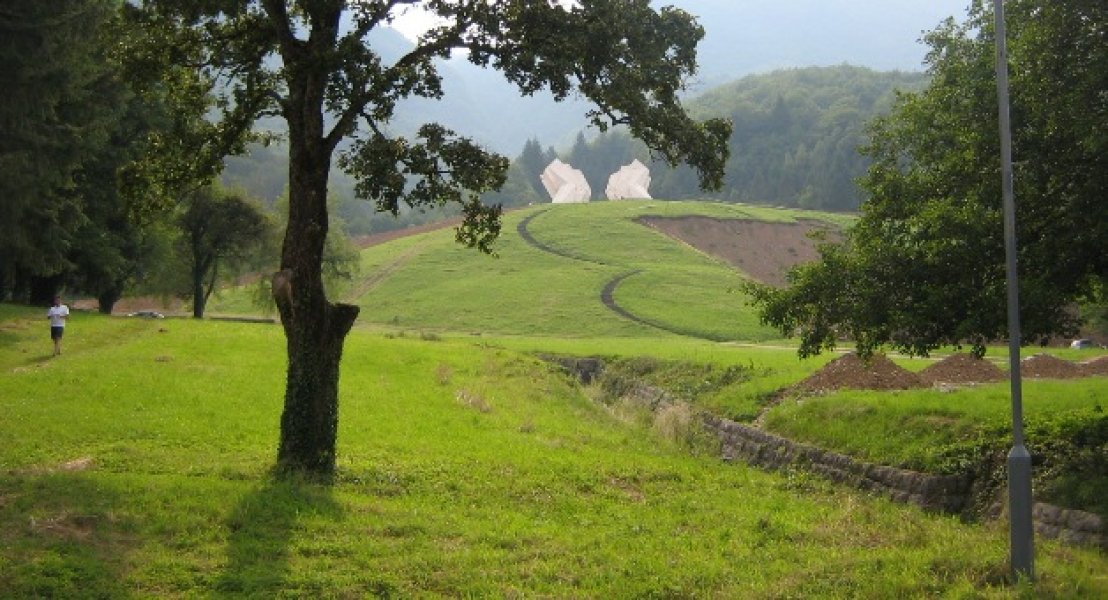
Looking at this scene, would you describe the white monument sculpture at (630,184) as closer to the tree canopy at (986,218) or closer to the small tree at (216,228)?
the small tree at (216,228)

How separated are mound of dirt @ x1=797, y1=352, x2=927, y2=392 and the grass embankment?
19.4 feet

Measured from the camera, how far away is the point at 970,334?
50.3ft

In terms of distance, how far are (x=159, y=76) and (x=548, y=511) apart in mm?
10681

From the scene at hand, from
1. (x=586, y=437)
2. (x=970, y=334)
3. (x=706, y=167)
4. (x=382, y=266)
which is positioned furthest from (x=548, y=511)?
(x=382, y=266)

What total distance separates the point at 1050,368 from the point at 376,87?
23.8 m

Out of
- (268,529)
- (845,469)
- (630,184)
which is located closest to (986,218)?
(845,469)

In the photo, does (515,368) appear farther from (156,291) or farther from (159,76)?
(156,291)

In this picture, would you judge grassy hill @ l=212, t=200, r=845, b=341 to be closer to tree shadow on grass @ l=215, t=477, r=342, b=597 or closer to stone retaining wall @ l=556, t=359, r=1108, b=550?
stone retaining wall @ l=556, t=359, r=1108, b=550

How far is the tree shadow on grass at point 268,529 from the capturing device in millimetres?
9672

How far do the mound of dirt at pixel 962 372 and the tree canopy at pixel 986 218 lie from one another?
917 cm

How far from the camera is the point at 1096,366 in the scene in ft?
93.4

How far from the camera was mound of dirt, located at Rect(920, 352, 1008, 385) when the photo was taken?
26.5 meters

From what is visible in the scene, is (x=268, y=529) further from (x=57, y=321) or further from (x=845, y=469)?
(x=57, y=321)

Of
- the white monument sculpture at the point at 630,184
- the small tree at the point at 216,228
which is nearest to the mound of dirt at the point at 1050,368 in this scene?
the small tree at the point at 216,228
